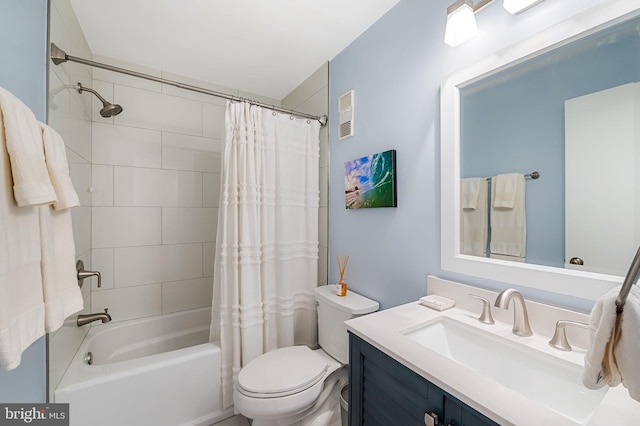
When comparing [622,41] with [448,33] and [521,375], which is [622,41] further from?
[521,375]

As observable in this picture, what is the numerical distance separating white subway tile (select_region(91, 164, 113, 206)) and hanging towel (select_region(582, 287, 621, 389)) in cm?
257

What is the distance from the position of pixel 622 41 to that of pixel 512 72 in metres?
0.29

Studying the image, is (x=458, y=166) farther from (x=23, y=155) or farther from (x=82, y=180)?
(x=82, y=180)

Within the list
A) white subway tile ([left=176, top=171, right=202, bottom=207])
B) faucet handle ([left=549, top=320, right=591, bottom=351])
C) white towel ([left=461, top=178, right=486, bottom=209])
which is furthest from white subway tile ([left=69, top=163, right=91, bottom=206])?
faucet handle ([left=549, top=320, right=591, bottom=351])

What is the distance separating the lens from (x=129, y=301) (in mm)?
2002

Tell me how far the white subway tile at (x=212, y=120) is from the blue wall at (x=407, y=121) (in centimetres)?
122

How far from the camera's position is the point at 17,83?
93 centimetres

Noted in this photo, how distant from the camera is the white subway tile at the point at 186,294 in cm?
216

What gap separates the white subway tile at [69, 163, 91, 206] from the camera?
4.85ft

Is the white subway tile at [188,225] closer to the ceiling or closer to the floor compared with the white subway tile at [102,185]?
closer to the floor

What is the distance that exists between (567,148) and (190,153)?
95.4 inches

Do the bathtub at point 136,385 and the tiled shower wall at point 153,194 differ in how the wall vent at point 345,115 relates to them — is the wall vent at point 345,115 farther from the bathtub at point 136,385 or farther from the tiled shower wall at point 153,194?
the bathtub at point 136,385

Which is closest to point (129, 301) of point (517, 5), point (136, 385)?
point (136, 385)

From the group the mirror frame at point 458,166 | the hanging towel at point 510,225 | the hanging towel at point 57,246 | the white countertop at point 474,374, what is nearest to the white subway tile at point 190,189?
the hanging towel at point 57,246
